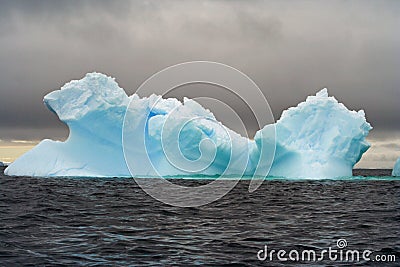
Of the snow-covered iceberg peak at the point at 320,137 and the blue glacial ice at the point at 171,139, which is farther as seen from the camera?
the snow-covered iceberg peak at the point at 320,137

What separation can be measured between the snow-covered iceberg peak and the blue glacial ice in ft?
0.20

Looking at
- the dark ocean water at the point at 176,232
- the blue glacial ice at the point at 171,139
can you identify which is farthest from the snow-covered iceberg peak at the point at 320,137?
the dark ocean water at the point at 176,232

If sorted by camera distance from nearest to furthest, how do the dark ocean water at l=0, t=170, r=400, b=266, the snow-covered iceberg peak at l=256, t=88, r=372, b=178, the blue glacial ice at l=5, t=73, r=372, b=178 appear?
the dark ocean water at l=0, t=170, r=400, b=266, the blue glacial ice at l=5, t=73, r=372, b=178, the snow-covered iceberg peak at l=256, t=88, r=372, b=178

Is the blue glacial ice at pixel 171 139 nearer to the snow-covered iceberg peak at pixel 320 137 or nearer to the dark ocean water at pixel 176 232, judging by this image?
the snow-covered iceberg peak at pixel 320 137

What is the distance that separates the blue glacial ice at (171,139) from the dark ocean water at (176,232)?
14783 mm

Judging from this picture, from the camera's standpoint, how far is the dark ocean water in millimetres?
7539

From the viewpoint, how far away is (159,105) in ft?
114

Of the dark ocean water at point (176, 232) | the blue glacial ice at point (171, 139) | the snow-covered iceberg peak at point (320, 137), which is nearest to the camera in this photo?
the dark ocean water at point (176, 232)

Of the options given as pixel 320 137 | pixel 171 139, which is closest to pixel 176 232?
pixel 171 139

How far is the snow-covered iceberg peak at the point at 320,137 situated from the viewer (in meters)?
31.4

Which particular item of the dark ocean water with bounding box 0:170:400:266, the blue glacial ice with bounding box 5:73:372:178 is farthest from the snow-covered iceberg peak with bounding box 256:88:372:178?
the dark ocean water with bounding box 0:170:400:266

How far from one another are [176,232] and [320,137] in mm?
24460

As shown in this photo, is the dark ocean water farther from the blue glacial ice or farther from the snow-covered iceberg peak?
the snow-covered iceberg peak

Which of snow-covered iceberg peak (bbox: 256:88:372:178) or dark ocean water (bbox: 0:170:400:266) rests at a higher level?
snow-covered iceberg peak (bbox: 256:88:372:178)
